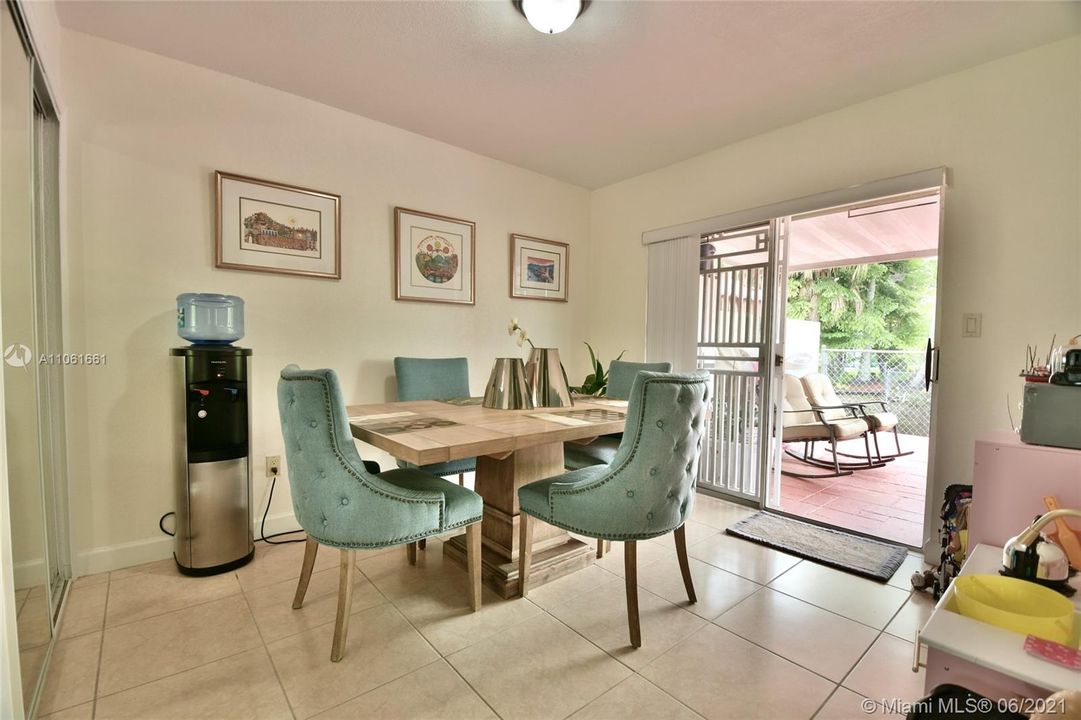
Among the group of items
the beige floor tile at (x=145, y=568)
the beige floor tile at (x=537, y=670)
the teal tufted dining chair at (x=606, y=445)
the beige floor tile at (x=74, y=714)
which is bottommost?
the beige floor tile at (x=145, y=568)

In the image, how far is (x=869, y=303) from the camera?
8.42 m

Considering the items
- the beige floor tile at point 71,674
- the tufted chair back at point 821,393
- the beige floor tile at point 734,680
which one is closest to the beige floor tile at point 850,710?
the beige floor tile at point 734,680

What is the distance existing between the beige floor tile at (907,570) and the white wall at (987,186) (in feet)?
0.60

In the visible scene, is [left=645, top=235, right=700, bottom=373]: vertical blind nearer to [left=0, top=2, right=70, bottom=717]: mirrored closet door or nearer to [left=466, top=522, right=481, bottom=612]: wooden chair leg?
[left=466, top=522, right=481, bottom=612]: wooden chair leg

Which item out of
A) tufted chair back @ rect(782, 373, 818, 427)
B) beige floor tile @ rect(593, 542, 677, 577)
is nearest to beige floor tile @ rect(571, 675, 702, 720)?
beige floor tile @ rect(593, 542, 677, 577)

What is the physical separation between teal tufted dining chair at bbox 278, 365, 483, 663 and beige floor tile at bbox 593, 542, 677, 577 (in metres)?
1.03

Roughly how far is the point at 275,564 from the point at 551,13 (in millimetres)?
2666

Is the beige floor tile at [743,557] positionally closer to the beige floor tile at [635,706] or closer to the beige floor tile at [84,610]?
the beige floor tile at [635,706]

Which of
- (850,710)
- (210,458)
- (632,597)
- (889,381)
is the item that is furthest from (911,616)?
(889,381)

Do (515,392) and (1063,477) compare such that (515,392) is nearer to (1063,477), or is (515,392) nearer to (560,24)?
(560,24)

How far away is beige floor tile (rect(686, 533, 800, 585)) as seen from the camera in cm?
218

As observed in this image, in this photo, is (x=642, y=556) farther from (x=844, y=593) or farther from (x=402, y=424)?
(x=402, y=424)

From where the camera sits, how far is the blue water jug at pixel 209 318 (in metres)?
2.18

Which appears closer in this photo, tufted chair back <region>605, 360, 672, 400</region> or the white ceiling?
the white ceiling
